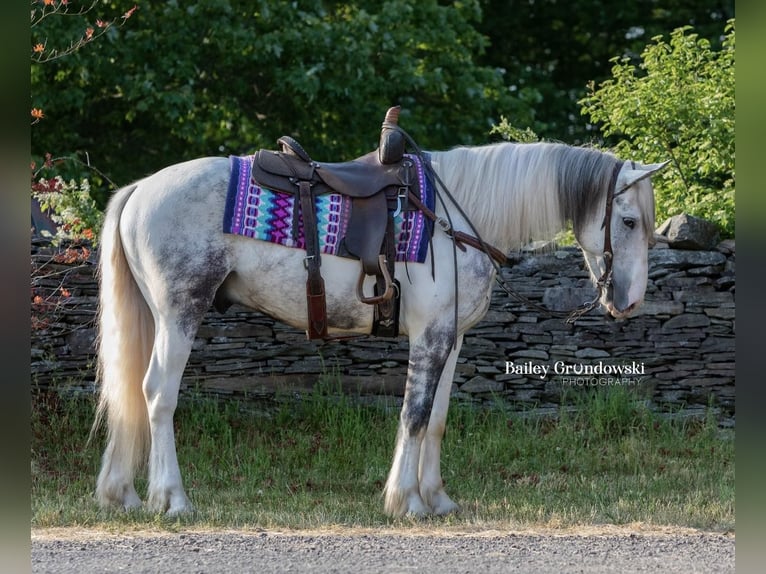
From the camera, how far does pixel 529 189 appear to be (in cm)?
555

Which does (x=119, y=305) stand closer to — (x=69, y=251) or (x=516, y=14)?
(x=69, y=251)

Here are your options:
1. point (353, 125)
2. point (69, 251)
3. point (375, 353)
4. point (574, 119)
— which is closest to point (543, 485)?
point (375, 353)

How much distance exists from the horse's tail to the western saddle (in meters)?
0.93

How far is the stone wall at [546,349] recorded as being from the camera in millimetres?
7730

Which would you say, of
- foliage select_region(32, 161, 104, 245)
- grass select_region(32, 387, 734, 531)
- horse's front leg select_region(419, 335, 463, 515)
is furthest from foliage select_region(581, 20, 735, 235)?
foliage select_region(32, 161, 104, 245)

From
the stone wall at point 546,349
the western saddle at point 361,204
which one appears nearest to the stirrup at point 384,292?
the western saddle at point 361,204

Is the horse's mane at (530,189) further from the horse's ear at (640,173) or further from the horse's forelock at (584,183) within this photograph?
the horse's ear at (640,173)

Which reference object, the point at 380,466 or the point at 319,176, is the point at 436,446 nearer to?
the point at 380,466

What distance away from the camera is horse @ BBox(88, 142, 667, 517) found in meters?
5.37

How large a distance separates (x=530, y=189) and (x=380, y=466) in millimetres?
2451

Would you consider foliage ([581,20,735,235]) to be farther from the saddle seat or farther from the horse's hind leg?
the horse's hind leg

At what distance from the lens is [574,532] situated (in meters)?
5.21

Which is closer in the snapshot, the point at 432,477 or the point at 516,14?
the point at 432,477
